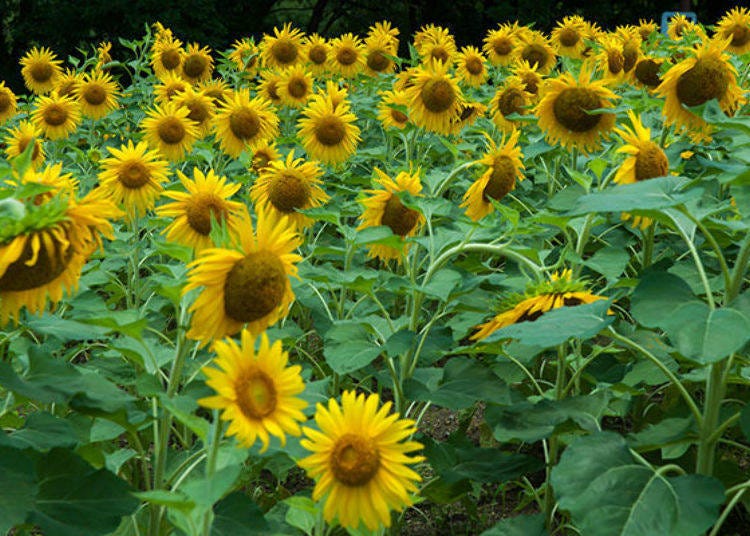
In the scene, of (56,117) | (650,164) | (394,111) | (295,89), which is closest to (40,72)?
(56,117)

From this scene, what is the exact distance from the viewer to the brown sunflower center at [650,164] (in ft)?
8.89

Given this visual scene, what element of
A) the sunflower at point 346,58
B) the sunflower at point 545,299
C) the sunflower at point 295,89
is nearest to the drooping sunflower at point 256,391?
the sunflower at point 545,299

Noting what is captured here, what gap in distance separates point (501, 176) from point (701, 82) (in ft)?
2.22

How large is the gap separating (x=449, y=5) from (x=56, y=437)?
44.6 feet

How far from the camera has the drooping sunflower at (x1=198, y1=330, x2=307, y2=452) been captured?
5.18 feet

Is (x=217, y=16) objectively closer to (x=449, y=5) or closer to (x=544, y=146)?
(x=449, y=5)

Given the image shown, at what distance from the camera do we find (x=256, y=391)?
161cm

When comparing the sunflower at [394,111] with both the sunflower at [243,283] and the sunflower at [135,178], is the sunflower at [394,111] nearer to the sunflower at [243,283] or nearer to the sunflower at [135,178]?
the sunflower at [135,178]

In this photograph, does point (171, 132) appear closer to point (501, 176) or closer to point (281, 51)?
point (501, 176)

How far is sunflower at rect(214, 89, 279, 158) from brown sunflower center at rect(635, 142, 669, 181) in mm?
1838

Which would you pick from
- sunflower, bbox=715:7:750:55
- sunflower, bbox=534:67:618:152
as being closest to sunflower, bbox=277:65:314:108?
sunflower, bbox=534:67:618:152

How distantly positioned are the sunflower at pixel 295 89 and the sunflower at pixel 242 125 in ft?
3.16

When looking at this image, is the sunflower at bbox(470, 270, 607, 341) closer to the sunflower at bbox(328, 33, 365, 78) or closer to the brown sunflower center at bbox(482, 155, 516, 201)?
the brown sunflower center at bbox(482, 155, 516, 201)

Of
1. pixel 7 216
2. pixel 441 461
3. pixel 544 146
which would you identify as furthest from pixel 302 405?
pixel 544 146
